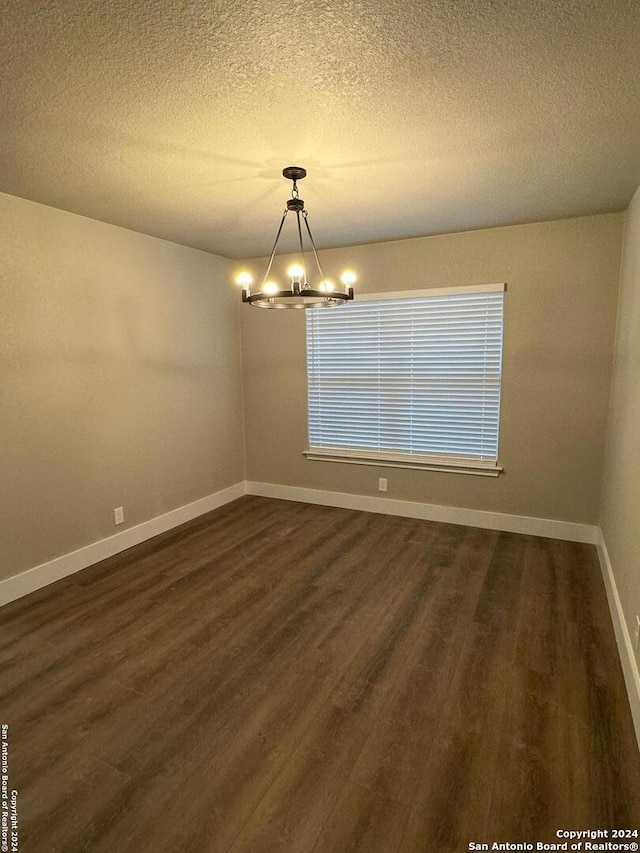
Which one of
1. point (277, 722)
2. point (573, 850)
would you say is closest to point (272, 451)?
point (277, 722)

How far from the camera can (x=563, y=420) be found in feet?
11.7

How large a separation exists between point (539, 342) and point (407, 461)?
154cm

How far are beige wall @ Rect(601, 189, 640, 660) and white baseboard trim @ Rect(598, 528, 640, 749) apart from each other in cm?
6

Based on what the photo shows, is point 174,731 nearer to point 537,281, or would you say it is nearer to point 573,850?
point 573,850

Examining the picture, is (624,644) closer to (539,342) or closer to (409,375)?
(539,342)

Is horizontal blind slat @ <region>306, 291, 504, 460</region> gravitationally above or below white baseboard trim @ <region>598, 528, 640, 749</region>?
above

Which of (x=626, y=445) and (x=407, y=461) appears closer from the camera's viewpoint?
(x=626, y=445)

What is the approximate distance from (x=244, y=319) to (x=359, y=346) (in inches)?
53.6

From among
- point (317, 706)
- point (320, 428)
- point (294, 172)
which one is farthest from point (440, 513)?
point (294, 172)

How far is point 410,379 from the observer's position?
4.12m

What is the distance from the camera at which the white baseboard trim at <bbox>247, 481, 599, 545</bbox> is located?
3.68m

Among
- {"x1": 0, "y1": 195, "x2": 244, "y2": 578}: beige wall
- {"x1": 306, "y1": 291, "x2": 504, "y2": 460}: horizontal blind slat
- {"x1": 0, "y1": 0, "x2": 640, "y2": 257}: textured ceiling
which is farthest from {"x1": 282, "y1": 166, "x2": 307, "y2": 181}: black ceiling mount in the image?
{"x1": 306, "y1": 291, "x2": 504, "y2": 460}: horizontal blind slat

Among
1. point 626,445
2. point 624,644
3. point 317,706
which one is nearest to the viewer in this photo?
point 317,706

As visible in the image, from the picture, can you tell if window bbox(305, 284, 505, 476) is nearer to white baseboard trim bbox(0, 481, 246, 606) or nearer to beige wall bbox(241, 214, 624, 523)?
beige wall bbox(241, 214, 624, 523)
